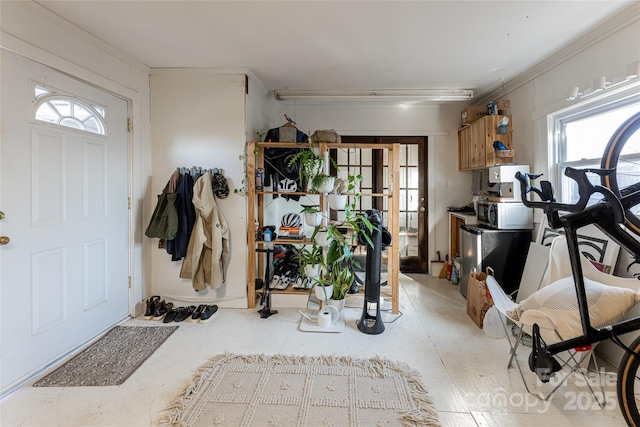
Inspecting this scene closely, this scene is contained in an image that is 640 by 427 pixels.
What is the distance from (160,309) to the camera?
2633 mm

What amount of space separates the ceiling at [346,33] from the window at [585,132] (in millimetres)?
599

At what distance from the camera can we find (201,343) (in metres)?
2.19

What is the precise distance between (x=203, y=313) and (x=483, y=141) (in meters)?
3.55

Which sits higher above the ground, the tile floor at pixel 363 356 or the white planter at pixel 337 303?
the white planter at pixel 337 303

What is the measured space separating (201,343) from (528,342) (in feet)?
8.45

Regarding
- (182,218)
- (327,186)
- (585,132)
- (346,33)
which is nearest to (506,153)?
(585,132)

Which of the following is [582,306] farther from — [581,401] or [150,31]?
[150,31]

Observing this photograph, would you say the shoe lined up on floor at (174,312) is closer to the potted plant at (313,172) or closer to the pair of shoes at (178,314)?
the pair of shoes at (178,314)

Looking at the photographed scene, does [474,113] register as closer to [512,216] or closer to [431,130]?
[431,130]

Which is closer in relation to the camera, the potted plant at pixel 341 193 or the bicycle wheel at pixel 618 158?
the bicycle wheel at pixel 618 158

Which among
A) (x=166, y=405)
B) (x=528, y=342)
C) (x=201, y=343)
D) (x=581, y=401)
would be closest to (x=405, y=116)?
(x=528, y=342)

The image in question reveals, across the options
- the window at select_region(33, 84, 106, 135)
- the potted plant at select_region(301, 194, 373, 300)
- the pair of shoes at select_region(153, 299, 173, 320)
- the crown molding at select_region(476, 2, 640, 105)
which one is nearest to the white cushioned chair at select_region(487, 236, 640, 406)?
the potted plant at select_region(301, 194, 373, 300)

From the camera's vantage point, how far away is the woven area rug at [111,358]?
175 cm

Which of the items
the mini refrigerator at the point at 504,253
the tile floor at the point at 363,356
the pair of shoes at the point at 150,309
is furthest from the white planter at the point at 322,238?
the pair of shoes at the point at 150,309
